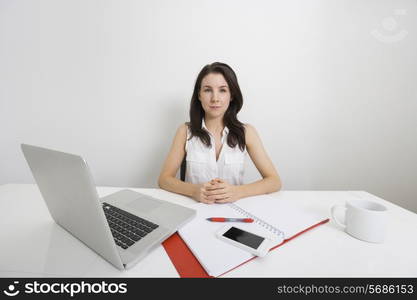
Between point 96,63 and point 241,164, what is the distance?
1156 mm

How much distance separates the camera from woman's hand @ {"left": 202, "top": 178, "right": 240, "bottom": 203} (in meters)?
0.74

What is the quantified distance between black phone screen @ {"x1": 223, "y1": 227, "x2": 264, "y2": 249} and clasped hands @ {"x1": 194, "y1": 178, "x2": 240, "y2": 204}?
0.62 ft

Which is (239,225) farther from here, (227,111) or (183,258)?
(227,111)

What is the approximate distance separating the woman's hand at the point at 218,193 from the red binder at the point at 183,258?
8.5 inches

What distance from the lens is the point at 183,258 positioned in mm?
466

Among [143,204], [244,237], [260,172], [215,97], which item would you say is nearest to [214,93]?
[215,97]

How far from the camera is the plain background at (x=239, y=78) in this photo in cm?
126

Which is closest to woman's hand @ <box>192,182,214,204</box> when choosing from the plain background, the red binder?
the red binder

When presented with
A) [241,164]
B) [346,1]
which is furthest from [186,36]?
[346,1]

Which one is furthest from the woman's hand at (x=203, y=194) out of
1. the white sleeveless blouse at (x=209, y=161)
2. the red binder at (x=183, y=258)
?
the white sleeveless blouse at (x=209, y=161)

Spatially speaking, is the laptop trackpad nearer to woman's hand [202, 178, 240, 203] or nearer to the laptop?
the laptop

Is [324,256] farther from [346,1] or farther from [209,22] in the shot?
[346,1]

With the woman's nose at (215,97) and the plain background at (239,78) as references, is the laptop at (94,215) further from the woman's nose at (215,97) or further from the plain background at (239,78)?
the plain background at (239,78)

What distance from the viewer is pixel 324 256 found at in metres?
0.48
